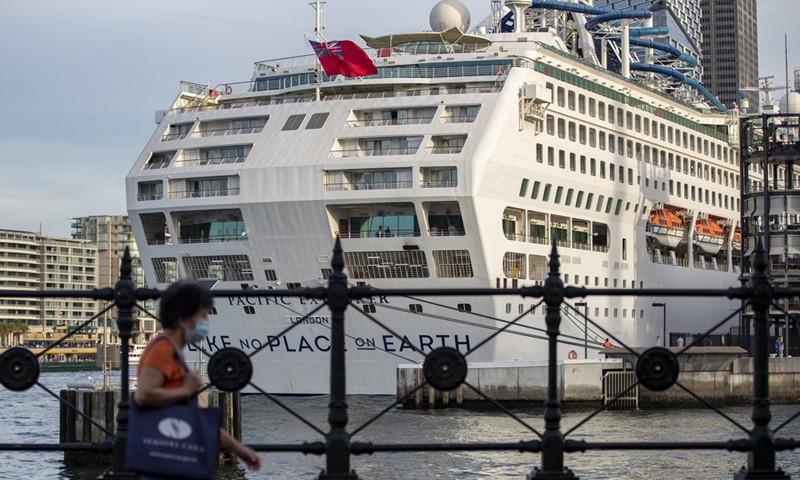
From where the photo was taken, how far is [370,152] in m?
41.2

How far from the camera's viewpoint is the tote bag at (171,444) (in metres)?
6.33

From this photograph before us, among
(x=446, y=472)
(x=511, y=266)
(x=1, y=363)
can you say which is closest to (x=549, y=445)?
(x=1, y=363)

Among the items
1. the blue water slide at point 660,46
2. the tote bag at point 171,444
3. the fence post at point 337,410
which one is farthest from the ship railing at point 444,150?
the tote bag at point 171,444

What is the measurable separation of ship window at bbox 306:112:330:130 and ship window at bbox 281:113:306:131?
14.9 inches

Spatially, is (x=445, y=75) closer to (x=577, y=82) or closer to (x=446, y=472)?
(x=577, y=82)

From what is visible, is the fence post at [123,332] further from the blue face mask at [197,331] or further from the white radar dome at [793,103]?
the white radar dome at [793,103]

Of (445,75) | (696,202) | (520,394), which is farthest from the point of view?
(696,202)

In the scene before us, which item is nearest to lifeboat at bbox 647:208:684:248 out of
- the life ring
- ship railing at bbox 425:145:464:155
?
the life ring

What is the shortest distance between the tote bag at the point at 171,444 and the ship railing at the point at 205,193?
35.1m

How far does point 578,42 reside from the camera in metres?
63.7

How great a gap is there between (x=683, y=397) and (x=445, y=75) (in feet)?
46.3

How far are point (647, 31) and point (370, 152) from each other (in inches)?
1362

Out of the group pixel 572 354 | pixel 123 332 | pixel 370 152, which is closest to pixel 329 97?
pixel 370 152

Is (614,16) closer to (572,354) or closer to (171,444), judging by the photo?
(572,354)
